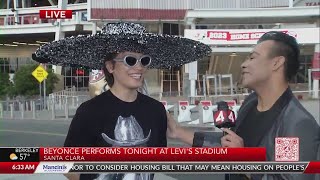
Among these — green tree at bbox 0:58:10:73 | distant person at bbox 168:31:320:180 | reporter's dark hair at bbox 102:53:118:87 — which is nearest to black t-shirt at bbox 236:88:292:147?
distant person at bbox 168:31:320:180

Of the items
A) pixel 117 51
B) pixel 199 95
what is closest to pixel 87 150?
pixel 117 51

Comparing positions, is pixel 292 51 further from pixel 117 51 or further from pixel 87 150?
pixel 87 150

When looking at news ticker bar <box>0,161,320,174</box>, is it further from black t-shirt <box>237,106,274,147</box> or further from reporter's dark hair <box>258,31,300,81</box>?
reporter's dark hair <box>258,31,300,81</box>

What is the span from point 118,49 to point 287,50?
1.71 ft

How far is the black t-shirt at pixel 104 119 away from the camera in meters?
1.44

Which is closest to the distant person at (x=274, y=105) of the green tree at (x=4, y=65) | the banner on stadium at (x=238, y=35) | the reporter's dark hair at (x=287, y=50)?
the reporter's dark hair at (x=287, y=50)

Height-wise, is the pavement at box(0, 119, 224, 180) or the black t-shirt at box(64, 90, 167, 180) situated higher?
the black t-shirt at box(64, 90, 167, 180)

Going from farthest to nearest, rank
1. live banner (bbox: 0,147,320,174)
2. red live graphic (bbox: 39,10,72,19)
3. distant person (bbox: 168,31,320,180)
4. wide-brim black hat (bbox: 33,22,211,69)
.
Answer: red live graphic (bbox: 39,10,72,19), wide-brim black hat (bbox: 33,22,211,69), live banner (bbox: 0,147,320,174), distant person (bbox: 168,31,320,180)

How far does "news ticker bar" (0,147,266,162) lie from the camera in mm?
1368

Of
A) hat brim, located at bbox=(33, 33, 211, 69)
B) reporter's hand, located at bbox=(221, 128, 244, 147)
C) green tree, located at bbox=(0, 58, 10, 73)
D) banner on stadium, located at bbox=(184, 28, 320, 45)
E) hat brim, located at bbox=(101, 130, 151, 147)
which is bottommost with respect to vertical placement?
hat brim, located at bbox=(101, 130, 151, 147)

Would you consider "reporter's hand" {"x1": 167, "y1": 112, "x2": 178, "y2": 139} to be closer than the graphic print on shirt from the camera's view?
No

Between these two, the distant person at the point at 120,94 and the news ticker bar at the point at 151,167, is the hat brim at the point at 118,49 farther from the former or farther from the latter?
the news ticker bar at the point at 151,167

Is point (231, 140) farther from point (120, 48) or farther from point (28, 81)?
point (28, 81)

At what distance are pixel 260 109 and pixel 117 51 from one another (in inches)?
18.9
